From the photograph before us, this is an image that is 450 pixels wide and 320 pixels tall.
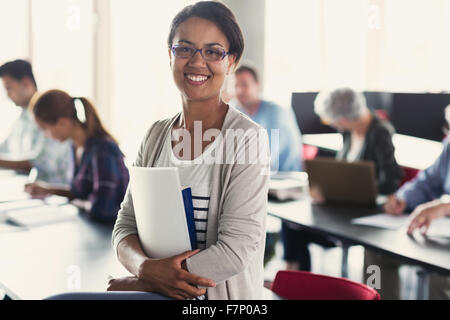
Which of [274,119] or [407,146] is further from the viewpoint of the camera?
[407,146]

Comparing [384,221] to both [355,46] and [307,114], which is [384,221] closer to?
[307,114]

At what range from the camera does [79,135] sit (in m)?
2.42

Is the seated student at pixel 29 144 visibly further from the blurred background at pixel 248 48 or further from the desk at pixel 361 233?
the desk at pixel 361 233

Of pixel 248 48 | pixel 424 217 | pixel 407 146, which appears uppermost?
pixel 248 48

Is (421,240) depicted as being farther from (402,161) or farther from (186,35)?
(402,161)

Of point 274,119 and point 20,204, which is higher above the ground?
point 274,119

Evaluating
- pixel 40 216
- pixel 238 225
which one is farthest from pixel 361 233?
pixel 40 216

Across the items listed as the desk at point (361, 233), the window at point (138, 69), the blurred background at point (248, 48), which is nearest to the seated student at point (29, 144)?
the blurred background at point (248, 48)

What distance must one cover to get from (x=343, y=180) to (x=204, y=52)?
5.04ft

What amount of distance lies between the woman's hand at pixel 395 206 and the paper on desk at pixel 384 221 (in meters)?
0.03
